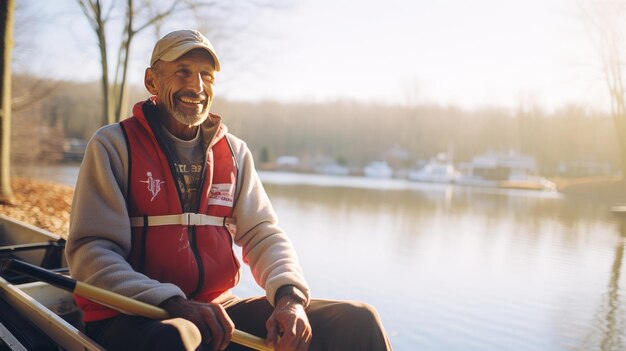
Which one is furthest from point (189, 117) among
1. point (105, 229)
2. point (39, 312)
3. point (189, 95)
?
Result: point (39, 312)

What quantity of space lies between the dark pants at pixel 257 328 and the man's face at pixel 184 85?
2.77 feet

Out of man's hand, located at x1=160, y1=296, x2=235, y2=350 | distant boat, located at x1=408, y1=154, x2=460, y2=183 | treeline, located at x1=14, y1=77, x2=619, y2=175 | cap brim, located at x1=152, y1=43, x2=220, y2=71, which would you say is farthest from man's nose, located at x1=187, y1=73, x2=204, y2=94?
treeline, located at x1=14, y1=77, x2=619, y2=175

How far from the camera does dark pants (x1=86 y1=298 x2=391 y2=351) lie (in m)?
1.50

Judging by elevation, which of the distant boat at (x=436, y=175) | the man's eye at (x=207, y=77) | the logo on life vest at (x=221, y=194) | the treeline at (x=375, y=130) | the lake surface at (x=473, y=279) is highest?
the treeline at (x=375, y=130)

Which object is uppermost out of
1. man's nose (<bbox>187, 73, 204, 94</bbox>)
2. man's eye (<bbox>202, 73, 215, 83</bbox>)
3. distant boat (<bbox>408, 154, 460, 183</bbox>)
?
man's eye (<bbox>202, 73, 215, 83</bbox>)

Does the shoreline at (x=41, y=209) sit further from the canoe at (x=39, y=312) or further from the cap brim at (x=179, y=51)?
the cap brim at (x=179, y=51)

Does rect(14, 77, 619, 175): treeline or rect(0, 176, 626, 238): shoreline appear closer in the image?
rect(0, 176, 626, 238): shoreline

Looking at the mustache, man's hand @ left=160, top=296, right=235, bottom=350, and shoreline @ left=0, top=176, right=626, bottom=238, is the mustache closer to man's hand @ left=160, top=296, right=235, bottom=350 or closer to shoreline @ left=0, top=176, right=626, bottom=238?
man's hand @ left=160, top=296, right=235, bottom=350

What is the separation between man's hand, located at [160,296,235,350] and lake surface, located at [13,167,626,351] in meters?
2.33

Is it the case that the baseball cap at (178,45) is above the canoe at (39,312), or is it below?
above

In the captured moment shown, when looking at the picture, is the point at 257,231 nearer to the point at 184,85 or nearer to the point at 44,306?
the point at 184,85

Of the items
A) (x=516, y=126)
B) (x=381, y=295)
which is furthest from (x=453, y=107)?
(x=381, y=295)

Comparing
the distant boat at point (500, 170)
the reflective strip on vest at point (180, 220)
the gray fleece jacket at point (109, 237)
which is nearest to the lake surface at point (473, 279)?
the gray fleece jacket at point (109, 237)

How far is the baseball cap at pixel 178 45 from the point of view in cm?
198
